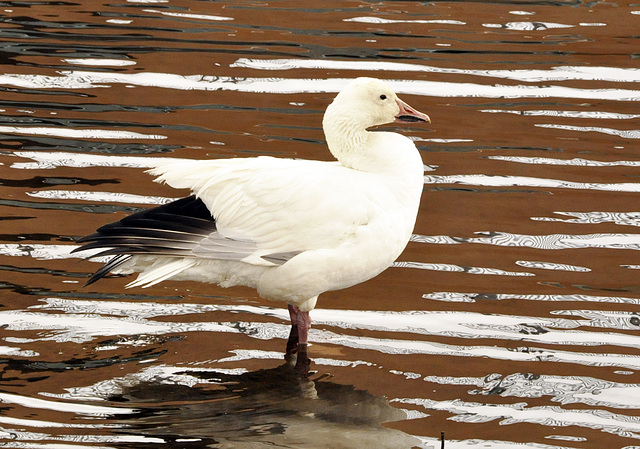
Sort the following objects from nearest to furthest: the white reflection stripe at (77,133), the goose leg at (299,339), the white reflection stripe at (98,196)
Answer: the goose leg at (299,339)
the white reflection stripe at (98,196)
the white reflection stripe at (77,133)

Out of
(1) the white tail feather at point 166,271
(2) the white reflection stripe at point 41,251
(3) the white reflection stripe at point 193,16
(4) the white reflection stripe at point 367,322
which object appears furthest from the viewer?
(3) the white reflection stripe at point 193,16

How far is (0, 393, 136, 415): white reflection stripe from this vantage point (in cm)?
570

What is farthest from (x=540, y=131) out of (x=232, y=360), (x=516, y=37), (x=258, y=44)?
(x=232, y=360)

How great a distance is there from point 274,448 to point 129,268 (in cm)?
161

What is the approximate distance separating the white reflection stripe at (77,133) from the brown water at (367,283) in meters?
0.03

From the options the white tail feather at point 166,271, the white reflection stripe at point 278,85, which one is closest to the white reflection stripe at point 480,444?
the white tail feather at point 166,271

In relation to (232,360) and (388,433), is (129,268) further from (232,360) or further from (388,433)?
(388,433)

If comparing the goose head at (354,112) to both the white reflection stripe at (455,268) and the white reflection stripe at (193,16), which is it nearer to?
the white reflection stripe at (455,268)

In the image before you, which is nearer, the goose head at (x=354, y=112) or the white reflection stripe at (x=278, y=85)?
the goose head at (x=354, y=112)

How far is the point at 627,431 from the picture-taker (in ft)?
19.0

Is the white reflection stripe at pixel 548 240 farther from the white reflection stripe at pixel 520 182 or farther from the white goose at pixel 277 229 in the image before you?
the white goose at pixel 277 229

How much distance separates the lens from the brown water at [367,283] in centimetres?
591

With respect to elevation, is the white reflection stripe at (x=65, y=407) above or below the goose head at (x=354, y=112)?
below

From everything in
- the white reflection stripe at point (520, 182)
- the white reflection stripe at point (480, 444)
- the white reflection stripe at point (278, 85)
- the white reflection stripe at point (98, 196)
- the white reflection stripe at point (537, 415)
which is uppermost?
the white reflection stripe at point (278, 85)
